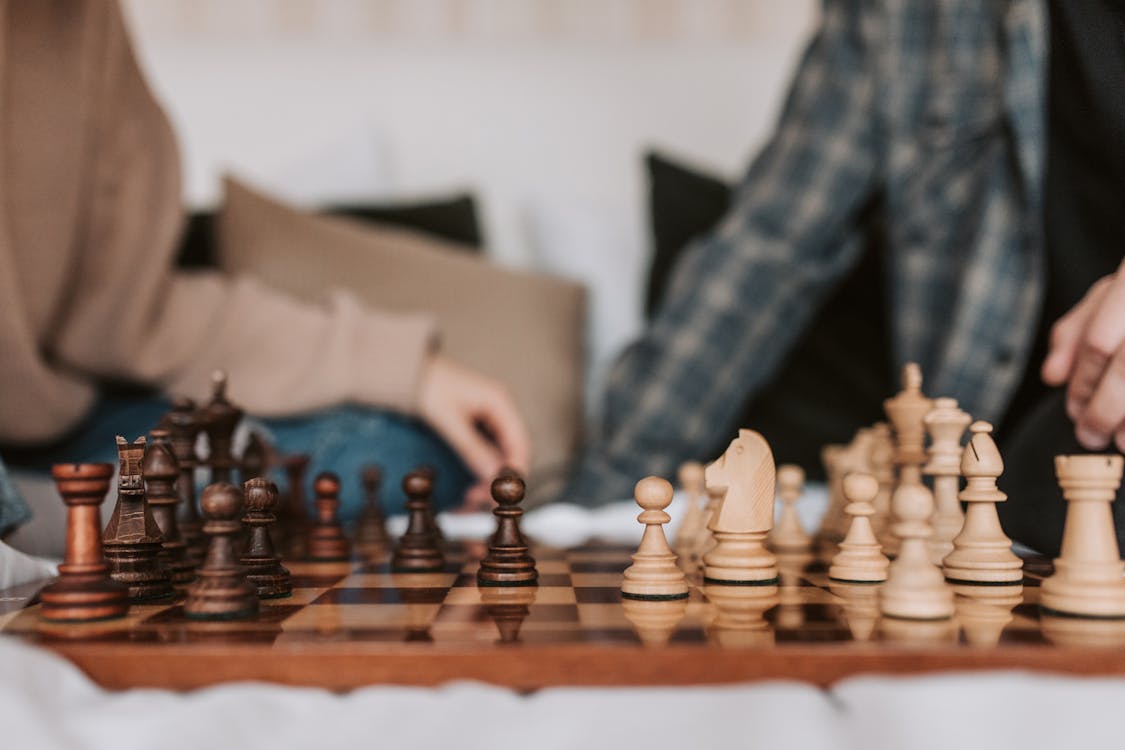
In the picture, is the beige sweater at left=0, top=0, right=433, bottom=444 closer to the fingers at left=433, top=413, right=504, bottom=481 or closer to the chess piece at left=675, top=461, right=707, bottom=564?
the fingers at left=433, top=413, right=504, bottom=481

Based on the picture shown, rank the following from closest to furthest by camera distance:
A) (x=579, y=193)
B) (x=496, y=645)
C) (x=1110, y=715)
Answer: (x=1110, y=715) < (x=496, y=645) < (x=579, y=193)

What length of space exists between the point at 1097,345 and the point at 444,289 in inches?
51.2

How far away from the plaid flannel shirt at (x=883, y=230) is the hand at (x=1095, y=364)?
403mm

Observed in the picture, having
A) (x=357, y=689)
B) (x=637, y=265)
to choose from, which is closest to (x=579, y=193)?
(x=637, y=265)

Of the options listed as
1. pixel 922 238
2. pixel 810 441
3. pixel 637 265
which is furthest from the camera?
pixel 637 265

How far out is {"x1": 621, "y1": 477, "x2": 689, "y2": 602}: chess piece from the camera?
0.85 meters

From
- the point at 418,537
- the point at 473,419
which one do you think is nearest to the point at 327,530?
the point at 418,537

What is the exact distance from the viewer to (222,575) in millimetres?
777

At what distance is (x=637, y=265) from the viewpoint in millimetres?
2336

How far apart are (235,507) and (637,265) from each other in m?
1.64

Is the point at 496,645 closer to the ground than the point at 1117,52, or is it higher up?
closer to the ground

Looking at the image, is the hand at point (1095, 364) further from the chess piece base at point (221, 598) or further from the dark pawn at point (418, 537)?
the chess piece base at point (221, 598)

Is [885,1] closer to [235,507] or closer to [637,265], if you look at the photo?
[637,265]

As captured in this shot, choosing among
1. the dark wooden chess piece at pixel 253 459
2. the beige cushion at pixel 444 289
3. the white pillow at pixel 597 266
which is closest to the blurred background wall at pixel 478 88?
the white pillow at pixel 597 266
